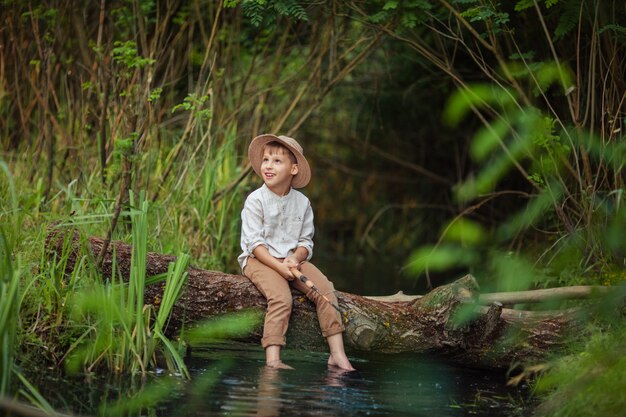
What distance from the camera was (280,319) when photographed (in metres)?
5.41

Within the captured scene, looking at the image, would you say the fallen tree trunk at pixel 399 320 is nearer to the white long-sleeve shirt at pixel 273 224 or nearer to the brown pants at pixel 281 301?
the brown pants at pixel 281 301

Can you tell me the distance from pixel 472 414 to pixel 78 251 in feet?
7.72

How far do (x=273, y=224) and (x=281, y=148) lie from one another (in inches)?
19.3

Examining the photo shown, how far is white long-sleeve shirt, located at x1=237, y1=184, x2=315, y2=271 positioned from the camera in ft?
19.0

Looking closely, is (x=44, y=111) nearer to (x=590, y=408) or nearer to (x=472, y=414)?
(x=472, y=414)

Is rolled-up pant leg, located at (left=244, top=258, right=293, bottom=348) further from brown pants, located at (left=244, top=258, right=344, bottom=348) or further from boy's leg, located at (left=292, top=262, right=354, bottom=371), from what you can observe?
boy's leg, located at (left=292, top=262, right=354, bottom=371)

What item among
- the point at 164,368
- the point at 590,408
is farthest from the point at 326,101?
the point at 590,408

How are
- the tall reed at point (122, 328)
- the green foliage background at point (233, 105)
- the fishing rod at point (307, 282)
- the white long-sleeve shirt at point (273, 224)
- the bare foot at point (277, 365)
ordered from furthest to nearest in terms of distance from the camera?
the green foliage background at point (233, 105) < the white long-sleeve shirt at point (273, 224) < the fishing rod at point (307, 282) < the bare foot at point (277, 365) < the tall reed at point (122, 328)

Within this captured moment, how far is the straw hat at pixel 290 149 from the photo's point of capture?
592 centimetres

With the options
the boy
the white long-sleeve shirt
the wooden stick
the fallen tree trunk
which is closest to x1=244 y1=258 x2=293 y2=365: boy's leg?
the boy

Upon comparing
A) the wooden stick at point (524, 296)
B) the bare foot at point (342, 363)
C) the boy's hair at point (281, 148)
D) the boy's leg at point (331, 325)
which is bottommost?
the bare foot at point (342, 363)

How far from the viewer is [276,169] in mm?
5918

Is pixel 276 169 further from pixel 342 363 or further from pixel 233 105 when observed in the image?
pixel 233 105

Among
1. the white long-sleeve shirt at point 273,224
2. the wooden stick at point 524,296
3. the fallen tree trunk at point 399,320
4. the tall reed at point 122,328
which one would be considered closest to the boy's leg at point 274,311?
the fallen tree trunk at point 399,320
